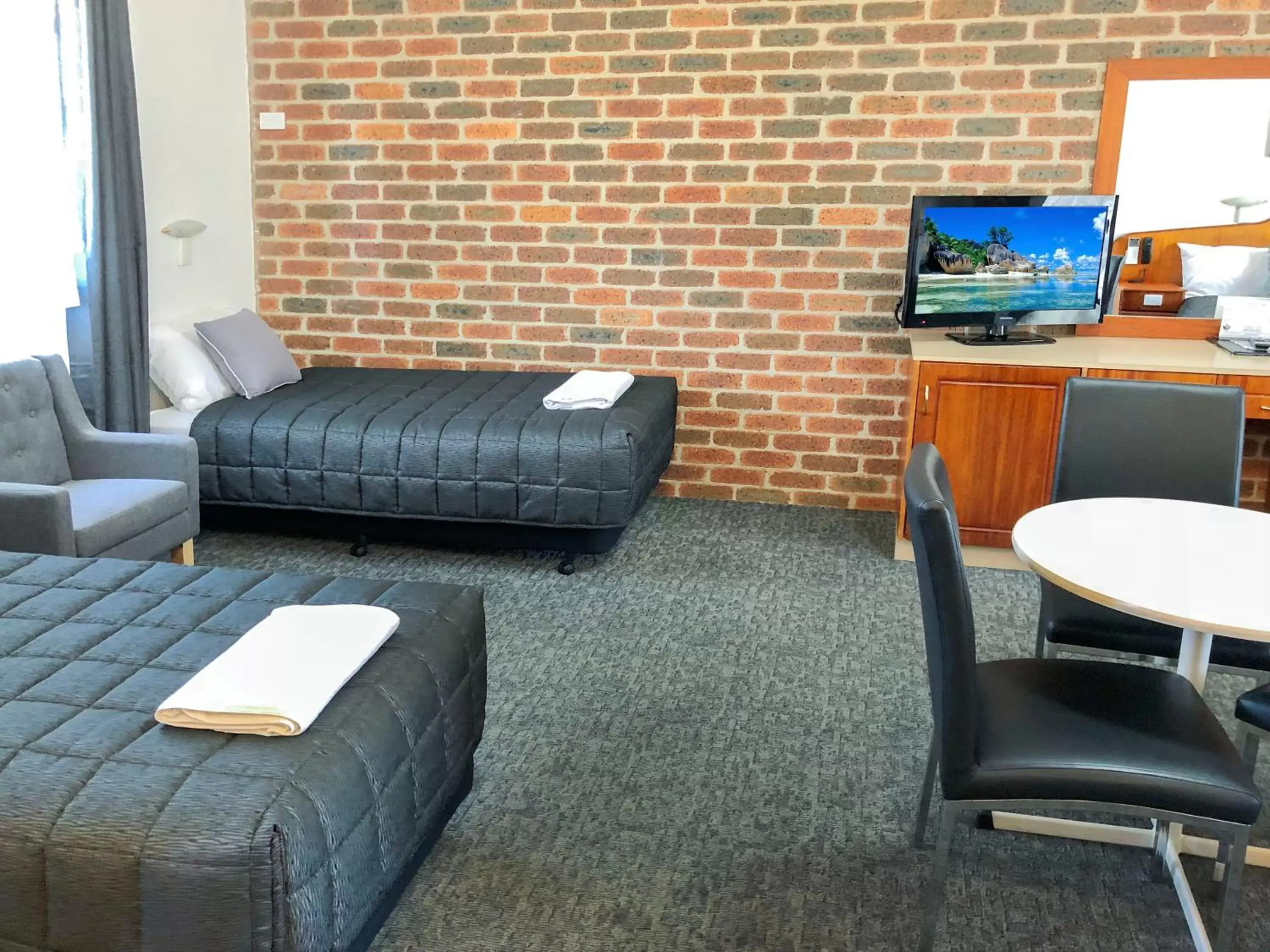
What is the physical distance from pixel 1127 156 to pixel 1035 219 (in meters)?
0.52

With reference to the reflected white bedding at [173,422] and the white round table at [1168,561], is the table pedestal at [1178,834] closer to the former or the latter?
the white round table at [1168,561]

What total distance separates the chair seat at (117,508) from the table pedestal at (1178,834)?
245 cm

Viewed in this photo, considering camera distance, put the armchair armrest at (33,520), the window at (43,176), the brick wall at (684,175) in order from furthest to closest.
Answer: the brick wall at (684,175) → the window at (43,176) → the armchair armrest at (33,520)

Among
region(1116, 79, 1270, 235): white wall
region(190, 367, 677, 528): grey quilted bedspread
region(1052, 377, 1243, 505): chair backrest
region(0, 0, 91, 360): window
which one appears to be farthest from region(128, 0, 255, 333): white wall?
region(1116, 79, 1270, 235): white wall

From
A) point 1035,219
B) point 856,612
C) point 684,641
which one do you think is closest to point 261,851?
point 684,641

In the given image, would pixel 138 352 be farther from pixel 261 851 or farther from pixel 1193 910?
pixel 1193 910

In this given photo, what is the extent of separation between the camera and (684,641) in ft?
10.9

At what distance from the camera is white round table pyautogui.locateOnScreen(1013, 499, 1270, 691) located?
185 centimetres

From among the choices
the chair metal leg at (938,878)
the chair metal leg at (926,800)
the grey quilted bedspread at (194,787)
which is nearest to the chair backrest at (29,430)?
the grey quilted bedspread at (194,787)

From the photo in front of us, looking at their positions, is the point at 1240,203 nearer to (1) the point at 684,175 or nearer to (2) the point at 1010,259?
(2) the point at 1010,259

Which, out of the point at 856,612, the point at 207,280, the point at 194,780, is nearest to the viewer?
the point at 194,780

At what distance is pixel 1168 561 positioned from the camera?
2084 millimetres

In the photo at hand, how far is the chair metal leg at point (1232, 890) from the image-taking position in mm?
1778

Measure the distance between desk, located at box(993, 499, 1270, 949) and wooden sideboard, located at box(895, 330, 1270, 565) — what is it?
1.21 m
